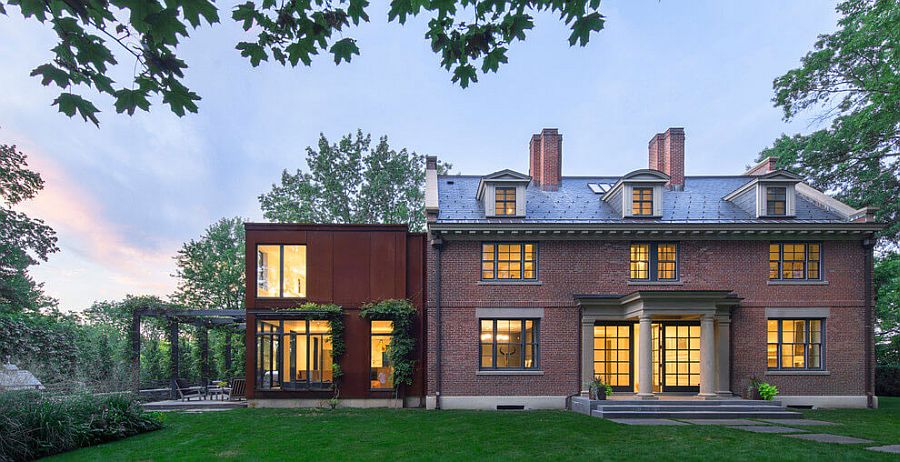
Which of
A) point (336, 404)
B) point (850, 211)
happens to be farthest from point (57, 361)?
point (850, 211)

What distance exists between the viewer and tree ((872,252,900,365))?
21.6 metres

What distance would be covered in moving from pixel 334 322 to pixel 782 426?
12.7m

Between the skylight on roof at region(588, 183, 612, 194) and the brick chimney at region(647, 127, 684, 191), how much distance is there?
7.58 ft

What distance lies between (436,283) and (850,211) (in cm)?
1388

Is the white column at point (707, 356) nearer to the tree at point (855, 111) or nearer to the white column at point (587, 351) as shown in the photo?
the white column at point (587, 351)

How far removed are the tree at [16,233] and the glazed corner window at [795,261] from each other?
30706 millimetres

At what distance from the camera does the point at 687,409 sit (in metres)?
15.0

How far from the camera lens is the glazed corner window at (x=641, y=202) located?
18188 mm

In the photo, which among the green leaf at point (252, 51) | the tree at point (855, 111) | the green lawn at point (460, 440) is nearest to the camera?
the green leaf at point (252, 51)

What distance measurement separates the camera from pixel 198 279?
37.0m

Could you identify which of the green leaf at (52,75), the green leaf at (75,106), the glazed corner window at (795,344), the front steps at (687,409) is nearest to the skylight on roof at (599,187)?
the glazed corner window at (795,344)

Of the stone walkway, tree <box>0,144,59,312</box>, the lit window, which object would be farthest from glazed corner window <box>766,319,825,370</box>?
tree <box>0,144,59,312</box>

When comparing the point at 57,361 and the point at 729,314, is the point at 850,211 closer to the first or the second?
the point at 729,314

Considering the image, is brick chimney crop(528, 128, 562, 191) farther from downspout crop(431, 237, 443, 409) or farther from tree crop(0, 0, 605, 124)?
tree crop(0, 0, 605, 124)
